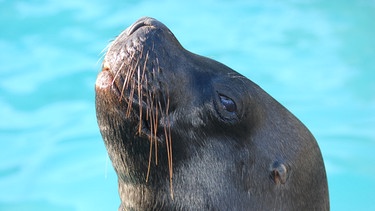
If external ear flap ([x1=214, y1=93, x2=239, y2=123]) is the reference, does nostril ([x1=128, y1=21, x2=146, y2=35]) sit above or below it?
above

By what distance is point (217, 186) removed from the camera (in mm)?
4609

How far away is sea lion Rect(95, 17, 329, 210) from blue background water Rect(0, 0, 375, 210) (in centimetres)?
381

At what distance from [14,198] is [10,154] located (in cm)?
80

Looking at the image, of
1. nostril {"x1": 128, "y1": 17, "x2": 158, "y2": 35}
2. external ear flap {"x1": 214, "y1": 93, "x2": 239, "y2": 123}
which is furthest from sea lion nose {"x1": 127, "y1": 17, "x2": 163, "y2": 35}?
external ear flap {"x1": 214, "y1": 93, "x2": 239, "y2": 123}

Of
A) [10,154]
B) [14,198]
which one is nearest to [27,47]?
[10,154]

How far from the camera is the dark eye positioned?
15.1 feet

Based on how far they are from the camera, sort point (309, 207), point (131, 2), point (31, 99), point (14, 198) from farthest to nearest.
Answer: point (131, 2) < point (31, 99) < point (14, 198) < point (309, 207)

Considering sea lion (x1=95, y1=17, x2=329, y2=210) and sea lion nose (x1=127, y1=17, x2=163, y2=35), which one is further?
sea lion nose (x1=127, y1=17, x2=163, y2=35)

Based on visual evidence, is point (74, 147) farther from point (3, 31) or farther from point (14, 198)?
point (3, 31)

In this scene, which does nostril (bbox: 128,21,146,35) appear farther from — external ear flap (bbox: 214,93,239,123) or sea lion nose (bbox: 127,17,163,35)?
external ear flap (bbox: 214,93,239,123)

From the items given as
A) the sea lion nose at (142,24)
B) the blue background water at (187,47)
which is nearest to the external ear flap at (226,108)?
the sea lion nose at (142,24)

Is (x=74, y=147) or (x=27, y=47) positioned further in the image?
(x=27, y=47)

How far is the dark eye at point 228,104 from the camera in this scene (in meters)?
4.59

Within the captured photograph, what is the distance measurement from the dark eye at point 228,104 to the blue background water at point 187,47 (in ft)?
13.3
